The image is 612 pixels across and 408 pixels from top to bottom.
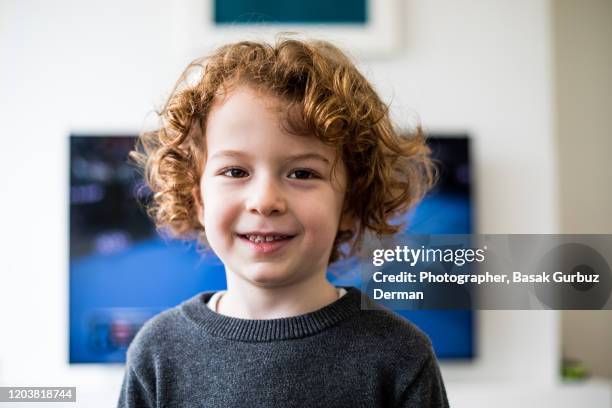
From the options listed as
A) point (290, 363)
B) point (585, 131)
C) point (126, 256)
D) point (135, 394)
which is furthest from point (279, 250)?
point (585, 131)

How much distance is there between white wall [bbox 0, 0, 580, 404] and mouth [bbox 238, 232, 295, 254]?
3.78 feet

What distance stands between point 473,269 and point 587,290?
224 millimetres

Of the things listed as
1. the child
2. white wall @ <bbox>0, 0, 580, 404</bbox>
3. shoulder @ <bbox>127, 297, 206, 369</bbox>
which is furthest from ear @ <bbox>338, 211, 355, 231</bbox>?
white wall @ <bbox>0, 0, 580, 404</bbox>

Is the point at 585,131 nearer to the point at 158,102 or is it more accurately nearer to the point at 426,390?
the point at 158,102

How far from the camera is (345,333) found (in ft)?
2.05

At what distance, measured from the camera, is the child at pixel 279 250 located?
57cm

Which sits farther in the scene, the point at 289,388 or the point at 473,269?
the point at 473,269

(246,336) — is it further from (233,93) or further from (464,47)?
(464,47)

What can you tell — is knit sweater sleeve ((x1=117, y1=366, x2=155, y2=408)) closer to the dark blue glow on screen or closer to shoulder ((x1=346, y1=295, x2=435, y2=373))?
shoulder ((x1=346, y1=295, x2=435, y2=373))

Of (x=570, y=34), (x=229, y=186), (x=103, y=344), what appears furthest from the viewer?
(x=570, y=34)

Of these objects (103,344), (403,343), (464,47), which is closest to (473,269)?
(403,343)

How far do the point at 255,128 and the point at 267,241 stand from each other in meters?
0.12

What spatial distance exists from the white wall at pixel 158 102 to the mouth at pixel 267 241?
115 cm

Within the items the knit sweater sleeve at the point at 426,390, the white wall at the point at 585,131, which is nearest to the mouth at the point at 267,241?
the knit sweater sleeve at the point at 426,390
